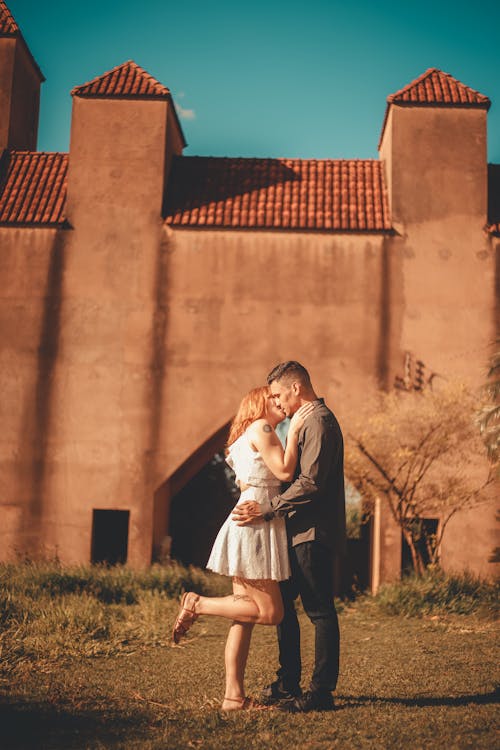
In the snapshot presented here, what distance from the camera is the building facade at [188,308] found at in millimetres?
14875

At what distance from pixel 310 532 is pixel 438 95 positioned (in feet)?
42.9

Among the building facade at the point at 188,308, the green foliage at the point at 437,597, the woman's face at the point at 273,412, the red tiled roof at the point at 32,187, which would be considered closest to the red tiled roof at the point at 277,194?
the building facade at the point at 188,308

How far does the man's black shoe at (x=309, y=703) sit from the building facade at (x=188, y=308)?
9744mm

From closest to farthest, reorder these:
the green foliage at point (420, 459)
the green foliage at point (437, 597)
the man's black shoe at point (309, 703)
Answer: the man's black shoe at point (309, 703) → the green foliage at point (437, 597) → the green foliage at point (420, 459)

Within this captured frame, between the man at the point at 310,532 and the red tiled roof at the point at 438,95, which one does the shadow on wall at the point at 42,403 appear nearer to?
the red tiled roof at the point at 438,95

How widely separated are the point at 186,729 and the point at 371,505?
10.3m

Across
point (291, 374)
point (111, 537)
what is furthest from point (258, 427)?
point (111, 537)

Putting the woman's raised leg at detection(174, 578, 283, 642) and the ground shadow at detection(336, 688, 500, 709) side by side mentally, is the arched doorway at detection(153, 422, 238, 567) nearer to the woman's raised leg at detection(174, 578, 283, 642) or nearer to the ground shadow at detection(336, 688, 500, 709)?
the ground shadow at detection(336, 688, 500, 709)

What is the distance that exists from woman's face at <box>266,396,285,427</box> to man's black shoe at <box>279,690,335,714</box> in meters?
1.70

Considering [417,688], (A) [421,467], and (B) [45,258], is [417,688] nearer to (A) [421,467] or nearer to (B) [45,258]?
(A) [421,467]

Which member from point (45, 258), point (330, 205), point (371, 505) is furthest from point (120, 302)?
point (371, 505)

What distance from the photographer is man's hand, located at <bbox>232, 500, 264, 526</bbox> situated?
491cm

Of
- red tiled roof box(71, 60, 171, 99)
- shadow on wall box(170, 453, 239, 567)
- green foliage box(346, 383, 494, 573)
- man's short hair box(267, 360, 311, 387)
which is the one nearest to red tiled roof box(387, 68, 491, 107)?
red tiled roof box(71, 60, 171, 99)

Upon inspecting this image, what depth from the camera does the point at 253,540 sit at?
490 cm
